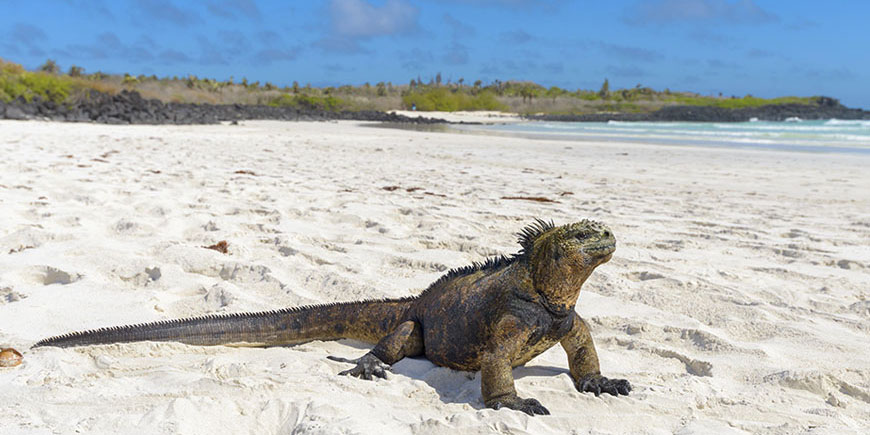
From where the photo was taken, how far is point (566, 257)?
8.41ft

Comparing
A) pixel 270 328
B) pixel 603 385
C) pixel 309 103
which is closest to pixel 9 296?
pixel 270 328

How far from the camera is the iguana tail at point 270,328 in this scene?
302 centimetres

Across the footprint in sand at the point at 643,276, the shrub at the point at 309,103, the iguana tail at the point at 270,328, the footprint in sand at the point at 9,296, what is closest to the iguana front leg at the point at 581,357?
the iguana tail at the point at 270,328

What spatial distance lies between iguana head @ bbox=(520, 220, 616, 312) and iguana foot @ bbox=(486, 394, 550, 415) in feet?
1.31

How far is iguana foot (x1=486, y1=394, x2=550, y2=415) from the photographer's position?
2463 millimetres

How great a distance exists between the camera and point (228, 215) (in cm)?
603

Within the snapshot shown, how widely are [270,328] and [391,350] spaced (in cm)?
66

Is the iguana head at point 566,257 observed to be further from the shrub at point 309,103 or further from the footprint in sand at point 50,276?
the shrub at point 309,103

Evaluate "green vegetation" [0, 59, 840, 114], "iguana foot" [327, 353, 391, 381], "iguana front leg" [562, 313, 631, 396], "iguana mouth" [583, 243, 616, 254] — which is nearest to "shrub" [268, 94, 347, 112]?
"green vegetation" [0, 59, 840, 114]

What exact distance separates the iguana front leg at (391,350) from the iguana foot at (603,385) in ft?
2.62

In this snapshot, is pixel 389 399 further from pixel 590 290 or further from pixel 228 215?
pixel 228 215

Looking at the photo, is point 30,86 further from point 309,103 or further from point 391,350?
point 391,350

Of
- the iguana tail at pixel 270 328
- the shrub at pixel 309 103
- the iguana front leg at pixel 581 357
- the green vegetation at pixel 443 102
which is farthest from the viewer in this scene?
the green vegetation at pixel 443 102

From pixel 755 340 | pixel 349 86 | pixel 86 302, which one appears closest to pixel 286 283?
pixel 86 302
